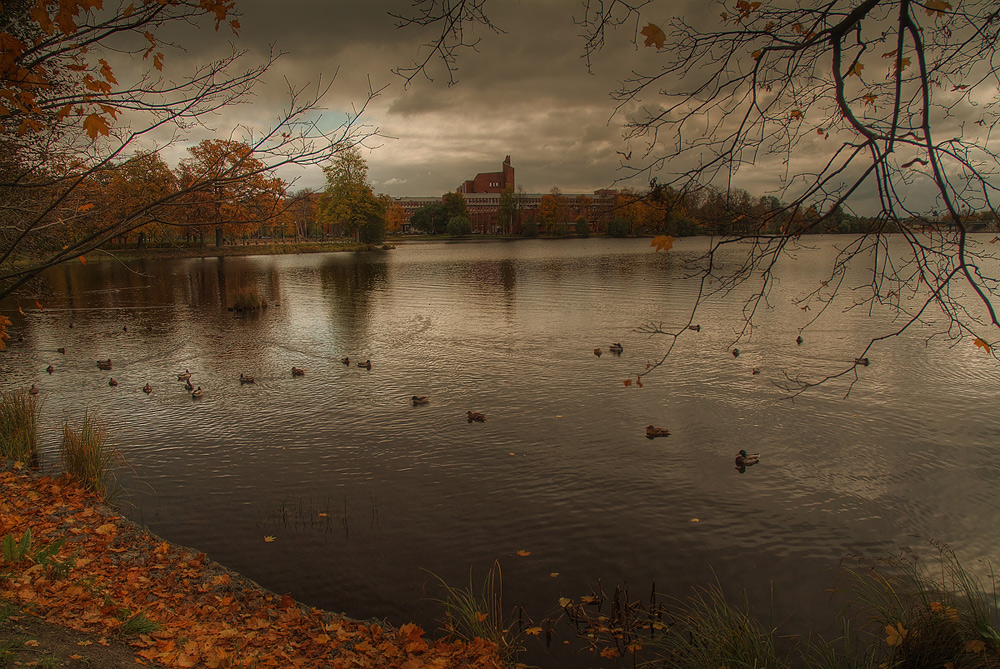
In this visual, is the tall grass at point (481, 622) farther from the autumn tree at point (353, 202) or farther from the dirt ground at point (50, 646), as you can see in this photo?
the autumn tree at point (353, 202)

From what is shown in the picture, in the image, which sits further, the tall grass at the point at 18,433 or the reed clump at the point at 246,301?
the reed clump at the point at 246,301

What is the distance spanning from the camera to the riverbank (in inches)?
188

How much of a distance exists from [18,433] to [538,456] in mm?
9489

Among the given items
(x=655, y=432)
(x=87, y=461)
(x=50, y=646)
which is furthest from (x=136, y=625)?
(x=655, y=432)

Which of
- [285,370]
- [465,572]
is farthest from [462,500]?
[285,370]

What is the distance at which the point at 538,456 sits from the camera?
11.2 meters

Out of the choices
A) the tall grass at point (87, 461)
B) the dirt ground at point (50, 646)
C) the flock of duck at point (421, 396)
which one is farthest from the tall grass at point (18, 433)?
the dirt ground at point (50, 646)

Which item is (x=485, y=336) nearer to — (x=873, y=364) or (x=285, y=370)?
(x=285, y=370)

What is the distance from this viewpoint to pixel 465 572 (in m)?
7.59

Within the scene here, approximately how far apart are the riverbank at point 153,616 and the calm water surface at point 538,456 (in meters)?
0.73

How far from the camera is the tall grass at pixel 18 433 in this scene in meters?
10.3

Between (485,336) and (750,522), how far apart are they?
15.1 metres

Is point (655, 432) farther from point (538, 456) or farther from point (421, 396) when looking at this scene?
point (421, 396)

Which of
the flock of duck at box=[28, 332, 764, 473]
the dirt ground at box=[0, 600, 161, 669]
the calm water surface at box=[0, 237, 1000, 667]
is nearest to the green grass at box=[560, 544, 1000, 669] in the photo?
the calm water surface at box=[0, 237, 1000, 667]
